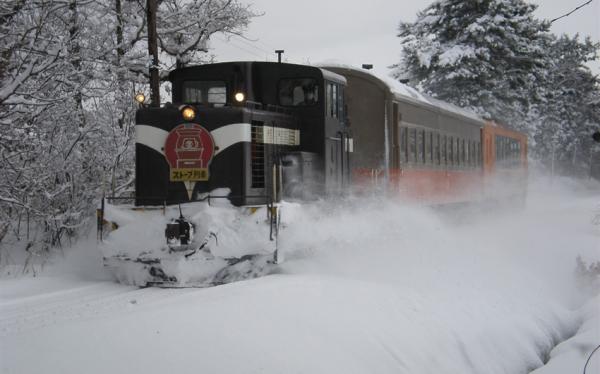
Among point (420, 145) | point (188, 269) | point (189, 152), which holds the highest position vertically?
point (420, 145)

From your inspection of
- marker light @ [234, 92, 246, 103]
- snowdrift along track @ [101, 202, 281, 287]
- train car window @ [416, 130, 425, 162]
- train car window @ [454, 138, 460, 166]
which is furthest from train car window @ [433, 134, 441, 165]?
snowdrift along track @ [101, 202, 281, 287]

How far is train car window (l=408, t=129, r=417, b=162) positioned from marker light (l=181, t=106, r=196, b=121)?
5917 mm

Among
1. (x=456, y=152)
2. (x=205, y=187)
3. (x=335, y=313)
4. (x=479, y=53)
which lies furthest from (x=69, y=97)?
(x=479, y=53)

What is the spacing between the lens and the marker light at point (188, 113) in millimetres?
8508

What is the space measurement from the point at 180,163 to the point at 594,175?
181 feet

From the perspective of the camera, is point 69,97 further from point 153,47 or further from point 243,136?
point 153,47

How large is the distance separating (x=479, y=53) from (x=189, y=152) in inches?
872

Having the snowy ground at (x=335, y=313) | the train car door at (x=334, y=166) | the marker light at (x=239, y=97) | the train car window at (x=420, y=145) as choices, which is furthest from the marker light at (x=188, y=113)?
the train car window at (x=420, y=145)

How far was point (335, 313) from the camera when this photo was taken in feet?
22.1

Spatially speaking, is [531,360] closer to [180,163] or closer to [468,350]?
[468,350]

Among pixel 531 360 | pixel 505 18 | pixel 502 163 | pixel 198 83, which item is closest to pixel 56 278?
pixel 198 83

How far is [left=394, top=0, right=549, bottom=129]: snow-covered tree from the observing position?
2838cm

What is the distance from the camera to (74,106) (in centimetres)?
1134

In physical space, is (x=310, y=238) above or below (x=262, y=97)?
below
